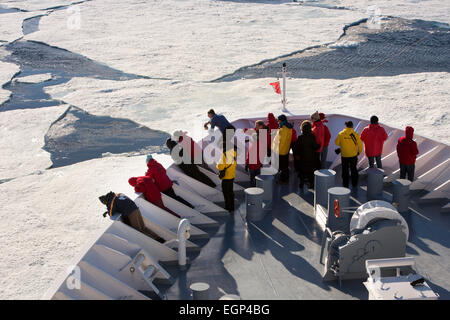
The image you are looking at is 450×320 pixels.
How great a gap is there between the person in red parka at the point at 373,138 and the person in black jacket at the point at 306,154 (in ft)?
2.96

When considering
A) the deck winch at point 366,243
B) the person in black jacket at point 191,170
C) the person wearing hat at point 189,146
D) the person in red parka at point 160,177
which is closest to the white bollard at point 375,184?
the deck winch at point 366,243

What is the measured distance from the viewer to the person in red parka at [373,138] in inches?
336

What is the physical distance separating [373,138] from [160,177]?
363 cm

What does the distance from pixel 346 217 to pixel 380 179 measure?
1685 millimetres

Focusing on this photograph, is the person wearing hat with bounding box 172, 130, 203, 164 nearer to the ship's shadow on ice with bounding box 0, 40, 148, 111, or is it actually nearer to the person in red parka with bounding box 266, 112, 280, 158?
the person in red parka with bounding box 266, 112, 280, 158

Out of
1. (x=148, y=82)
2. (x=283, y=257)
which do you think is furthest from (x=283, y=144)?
(x=148, y=82)

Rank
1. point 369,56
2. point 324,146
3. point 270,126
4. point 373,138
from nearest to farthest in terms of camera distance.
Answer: point 373,138 → point 324,146 → point 270,126 → point 369,56

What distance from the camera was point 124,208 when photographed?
621 centimetres

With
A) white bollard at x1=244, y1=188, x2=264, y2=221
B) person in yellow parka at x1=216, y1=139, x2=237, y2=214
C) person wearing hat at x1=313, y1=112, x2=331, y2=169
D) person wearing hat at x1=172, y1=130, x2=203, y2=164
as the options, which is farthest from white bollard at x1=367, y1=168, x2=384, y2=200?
person wearing hat at x1=172, y1=130, x2=203, y2=164

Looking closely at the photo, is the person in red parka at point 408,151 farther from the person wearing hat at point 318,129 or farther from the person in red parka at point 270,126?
the person in red parka at point 270,126

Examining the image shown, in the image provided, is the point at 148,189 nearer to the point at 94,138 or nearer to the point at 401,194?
the point at 401,194

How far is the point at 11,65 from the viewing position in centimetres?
2380
